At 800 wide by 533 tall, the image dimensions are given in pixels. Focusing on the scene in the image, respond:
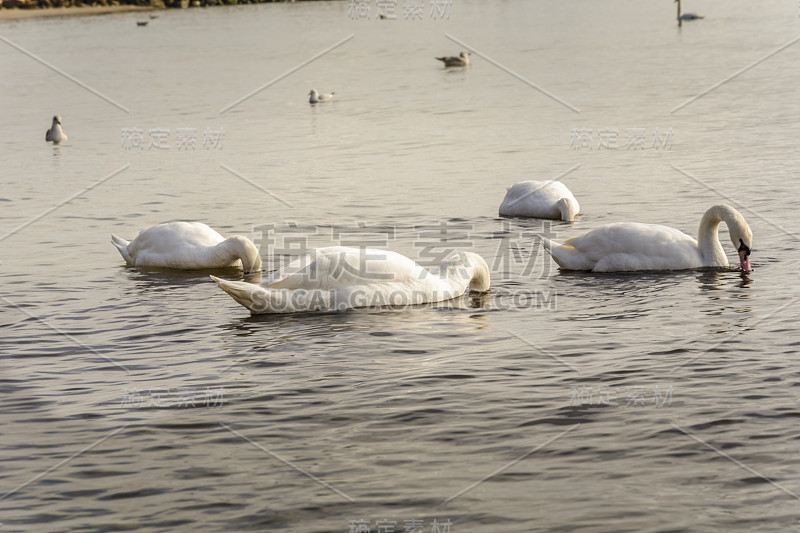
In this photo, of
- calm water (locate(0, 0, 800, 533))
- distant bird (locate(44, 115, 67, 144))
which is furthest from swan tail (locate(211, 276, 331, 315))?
distant bird (locate(44, 115, 67, 144))

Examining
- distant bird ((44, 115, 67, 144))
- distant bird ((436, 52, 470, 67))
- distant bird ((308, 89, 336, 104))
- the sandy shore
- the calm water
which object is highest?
the sandy shore

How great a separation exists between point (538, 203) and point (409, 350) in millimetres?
6446

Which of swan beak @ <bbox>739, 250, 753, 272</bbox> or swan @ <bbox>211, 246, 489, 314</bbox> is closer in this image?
swan @ <bbox>211, 246, 489, 314</bbox>

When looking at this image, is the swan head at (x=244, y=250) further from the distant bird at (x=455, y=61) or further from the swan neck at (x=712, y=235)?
the distant bird at (x=455, y=61)

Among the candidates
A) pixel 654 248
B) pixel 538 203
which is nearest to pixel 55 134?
pixel 538 203

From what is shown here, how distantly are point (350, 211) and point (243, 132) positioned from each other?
10782 millimetres

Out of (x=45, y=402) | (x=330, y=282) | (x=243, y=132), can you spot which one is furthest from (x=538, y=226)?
(x=243, y=132)

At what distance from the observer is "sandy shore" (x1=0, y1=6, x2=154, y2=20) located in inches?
3319

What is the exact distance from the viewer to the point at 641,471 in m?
6.71

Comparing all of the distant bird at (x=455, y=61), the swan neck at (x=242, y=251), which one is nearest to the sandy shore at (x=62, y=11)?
the distant bird at (x=455, y=61)

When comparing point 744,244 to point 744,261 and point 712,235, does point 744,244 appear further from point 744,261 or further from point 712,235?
point 712,235

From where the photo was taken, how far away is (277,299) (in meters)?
10.8

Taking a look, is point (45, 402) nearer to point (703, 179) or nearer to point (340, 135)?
point (703, 179)

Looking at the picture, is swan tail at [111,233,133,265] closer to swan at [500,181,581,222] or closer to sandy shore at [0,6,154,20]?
swan at [500,181,581,222]
